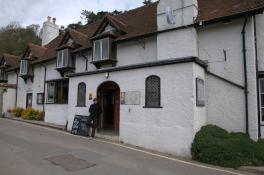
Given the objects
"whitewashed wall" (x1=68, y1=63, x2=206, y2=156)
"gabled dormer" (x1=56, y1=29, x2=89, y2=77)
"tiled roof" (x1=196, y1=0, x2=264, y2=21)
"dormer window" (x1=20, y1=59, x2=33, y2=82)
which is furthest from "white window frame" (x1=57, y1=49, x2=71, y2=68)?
"tiled roof" (x1=196, y1=0, x2=264, y2=21)

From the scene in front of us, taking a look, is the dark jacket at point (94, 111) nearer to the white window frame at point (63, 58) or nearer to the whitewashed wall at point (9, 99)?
the white window frame at point (63, 58)

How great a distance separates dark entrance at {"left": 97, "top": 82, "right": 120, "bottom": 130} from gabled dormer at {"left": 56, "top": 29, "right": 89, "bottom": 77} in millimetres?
4576

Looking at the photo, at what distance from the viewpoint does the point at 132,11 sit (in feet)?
65.2

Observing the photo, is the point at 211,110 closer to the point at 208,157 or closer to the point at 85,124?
the point at 208,157

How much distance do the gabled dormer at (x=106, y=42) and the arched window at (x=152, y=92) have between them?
4.93m

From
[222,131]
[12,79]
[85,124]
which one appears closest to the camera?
[222,131]

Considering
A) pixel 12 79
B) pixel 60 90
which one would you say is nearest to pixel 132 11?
pixel 60 90

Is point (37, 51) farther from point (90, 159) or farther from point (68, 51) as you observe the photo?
point (90, 159)

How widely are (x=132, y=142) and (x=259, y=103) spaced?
19.6ft

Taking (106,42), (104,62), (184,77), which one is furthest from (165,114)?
(106,42)

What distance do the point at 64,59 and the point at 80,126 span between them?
7229 millimetres

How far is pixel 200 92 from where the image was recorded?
11195 millimetres

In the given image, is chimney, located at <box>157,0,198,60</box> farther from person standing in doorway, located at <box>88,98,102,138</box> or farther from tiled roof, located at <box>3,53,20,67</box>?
tiled roof, located at <box>3,53,20,67</box>

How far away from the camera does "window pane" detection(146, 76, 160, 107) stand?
11.4 m
